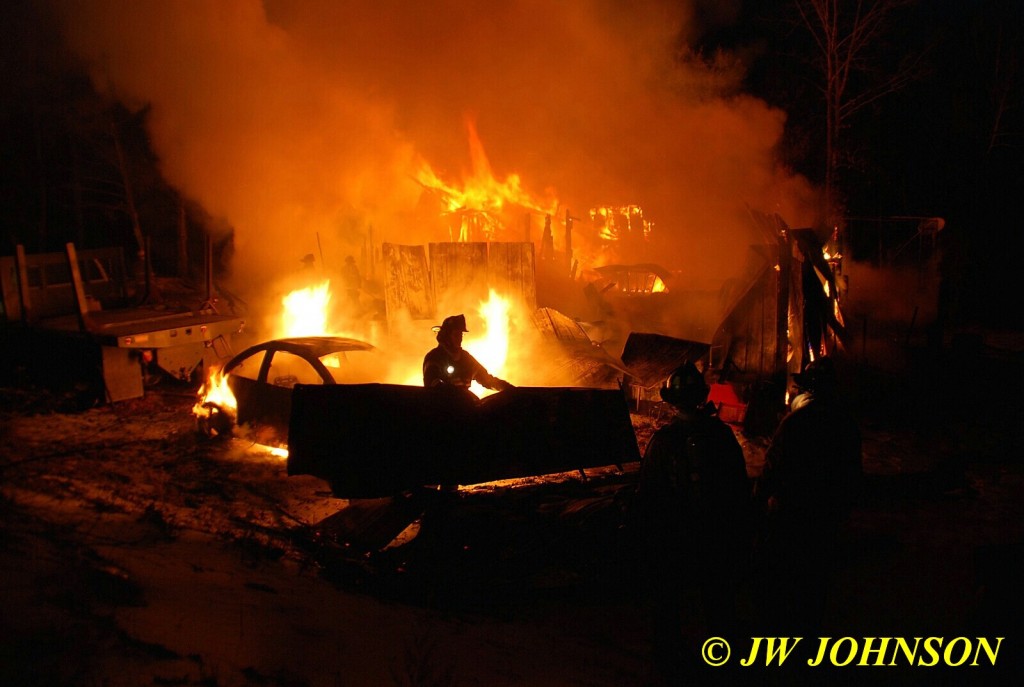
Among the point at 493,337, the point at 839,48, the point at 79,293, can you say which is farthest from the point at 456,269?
the point at 839,48

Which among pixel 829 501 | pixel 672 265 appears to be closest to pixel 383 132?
pixel 672 265

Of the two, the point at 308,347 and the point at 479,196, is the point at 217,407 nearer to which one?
the point at 308,347

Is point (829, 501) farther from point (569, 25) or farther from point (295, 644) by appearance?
point (569, 25)

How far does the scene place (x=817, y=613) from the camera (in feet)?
13.5

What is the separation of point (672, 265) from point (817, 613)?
19.3 m

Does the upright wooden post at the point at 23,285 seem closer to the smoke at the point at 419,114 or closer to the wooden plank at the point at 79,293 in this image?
the wooden plank at the point at 79,293

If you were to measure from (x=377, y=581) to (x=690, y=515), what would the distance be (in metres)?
2.56

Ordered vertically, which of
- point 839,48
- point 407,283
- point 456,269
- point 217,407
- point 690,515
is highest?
point 839,48

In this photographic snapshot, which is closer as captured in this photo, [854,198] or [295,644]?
[295,644]

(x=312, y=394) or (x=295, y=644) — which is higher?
(x=312, y=394)

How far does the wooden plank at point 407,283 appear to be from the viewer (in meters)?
14.0

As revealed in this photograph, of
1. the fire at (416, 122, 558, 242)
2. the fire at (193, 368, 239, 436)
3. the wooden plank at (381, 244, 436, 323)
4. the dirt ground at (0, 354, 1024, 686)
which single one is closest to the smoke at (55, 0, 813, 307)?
the fire at (416, 122, 558, 242)

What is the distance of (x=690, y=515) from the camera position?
3816 millimetres

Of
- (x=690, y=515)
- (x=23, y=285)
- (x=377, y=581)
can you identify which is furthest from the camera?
(x=23, y=285)
